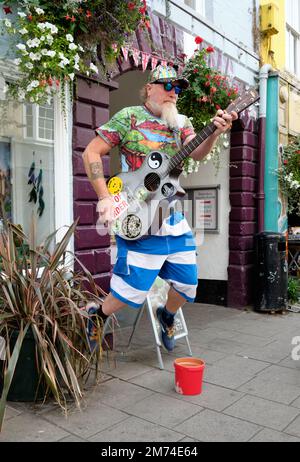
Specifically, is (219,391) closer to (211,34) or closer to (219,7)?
(211,34)

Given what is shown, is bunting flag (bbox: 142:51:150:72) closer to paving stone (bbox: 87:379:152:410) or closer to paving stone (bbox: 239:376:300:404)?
paving stone (bbox: 87:379:152:410)

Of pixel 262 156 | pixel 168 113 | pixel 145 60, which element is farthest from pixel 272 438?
pixel 262 156

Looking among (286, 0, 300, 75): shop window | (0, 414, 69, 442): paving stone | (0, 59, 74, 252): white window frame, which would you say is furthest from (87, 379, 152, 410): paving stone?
(286, 0, 300, 75): shop window

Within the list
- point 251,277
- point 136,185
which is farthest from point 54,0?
point 251,277

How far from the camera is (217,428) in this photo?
2572mm

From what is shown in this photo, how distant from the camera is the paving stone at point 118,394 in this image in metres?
2.92

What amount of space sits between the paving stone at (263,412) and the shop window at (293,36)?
636 centimetres

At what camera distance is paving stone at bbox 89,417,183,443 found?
95.2 inches

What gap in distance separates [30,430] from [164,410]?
813 millimetres

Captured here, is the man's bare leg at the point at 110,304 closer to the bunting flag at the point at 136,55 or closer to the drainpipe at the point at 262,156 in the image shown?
the bunting flag at the point at 136,55

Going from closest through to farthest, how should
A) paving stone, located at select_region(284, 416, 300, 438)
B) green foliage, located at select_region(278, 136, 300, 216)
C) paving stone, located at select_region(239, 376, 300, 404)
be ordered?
paving stone, located at select_region(284, 416, 300, 438) → paving stone, located at select_region(239, 376, 300, 404) → green foliage, located at select_region(278, 136, 300, 216)

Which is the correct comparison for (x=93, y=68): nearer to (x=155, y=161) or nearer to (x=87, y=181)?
(x=87, y=181)

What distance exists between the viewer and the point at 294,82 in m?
7.67

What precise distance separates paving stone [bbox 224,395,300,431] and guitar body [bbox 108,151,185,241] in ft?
4.19
